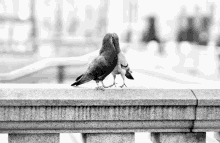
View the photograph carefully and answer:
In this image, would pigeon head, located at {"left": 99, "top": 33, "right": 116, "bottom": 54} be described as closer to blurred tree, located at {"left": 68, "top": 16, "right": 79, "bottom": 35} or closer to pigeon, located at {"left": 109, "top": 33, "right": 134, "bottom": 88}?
pigeon, located at {"left": 109, "top": 33, "right": 134, "bottom": 88}

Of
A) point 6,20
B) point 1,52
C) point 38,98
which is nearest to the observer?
point 38,98

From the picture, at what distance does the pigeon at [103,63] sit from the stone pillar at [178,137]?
1.88ft

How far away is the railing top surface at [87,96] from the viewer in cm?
306

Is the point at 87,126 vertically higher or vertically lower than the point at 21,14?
lower

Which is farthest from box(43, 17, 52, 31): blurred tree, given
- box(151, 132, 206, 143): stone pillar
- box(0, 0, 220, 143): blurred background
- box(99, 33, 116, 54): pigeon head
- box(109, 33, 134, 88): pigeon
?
box(151, 132, 206, 143): stone pillar

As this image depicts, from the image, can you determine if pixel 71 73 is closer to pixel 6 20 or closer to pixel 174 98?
pixel 6 20

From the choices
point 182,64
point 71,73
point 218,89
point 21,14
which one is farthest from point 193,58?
point 218,89

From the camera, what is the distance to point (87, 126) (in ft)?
10.4

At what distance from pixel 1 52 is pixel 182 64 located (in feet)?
33.6

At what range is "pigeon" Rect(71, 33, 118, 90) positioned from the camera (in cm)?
342

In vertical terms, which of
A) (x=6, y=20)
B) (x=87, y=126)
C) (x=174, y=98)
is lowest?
(x=87, y=126)

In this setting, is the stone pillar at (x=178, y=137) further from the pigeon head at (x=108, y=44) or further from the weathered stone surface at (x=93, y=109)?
the pigeon head at (x=108, y=44)

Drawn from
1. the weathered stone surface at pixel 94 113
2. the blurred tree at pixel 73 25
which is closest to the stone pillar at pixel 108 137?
the weathered stone surface at pixel 94 113

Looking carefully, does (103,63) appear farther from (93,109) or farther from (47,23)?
(47,23)
